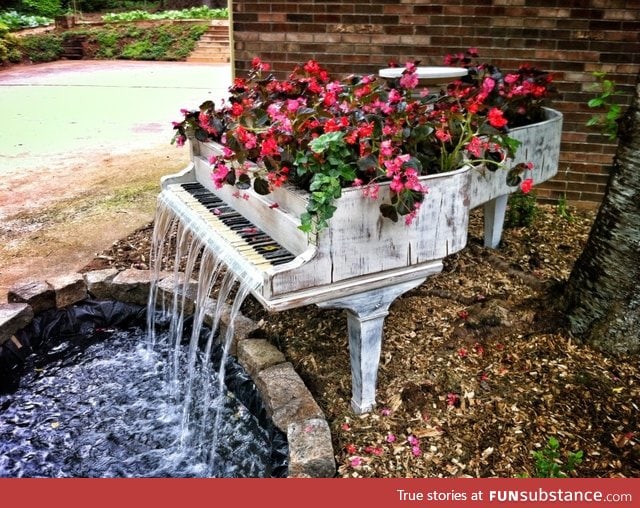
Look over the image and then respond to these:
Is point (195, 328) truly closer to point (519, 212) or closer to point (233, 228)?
point (233, 228)

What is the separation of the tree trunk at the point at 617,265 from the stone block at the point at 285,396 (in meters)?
1.34

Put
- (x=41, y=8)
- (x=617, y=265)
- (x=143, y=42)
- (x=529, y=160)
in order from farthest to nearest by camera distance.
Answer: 1. (x=41, y=8)
2. (x=143, y=42)
3. (x=529, y=160)
4. (x=617, y=265)

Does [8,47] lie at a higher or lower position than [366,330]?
higher

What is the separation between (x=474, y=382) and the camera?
273 centimetres

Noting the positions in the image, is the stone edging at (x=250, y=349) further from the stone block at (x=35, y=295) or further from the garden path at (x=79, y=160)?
the garden path at (x=79, y=160)

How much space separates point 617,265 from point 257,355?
174 centimetres

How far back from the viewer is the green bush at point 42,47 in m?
17.5

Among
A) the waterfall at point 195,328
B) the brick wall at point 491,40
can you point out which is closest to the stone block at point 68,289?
the waterfall at point 195,328

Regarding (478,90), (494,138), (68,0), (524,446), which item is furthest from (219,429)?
(68,0)

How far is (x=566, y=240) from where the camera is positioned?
4148 millimetres

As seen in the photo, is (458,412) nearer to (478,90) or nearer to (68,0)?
(478,90)

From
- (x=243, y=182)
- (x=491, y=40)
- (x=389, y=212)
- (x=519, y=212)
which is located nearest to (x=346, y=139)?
(x=389, y=212)

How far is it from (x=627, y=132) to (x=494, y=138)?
68 cm

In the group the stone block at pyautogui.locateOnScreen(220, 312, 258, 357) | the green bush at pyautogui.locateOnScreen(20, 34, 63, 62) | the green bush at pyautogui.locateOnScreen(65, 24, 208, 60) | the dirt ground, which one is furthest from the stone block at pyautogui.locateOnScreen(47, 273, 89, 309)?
the green bush at pyautogui.locateOnScreen(20, 34, 63, 62)
